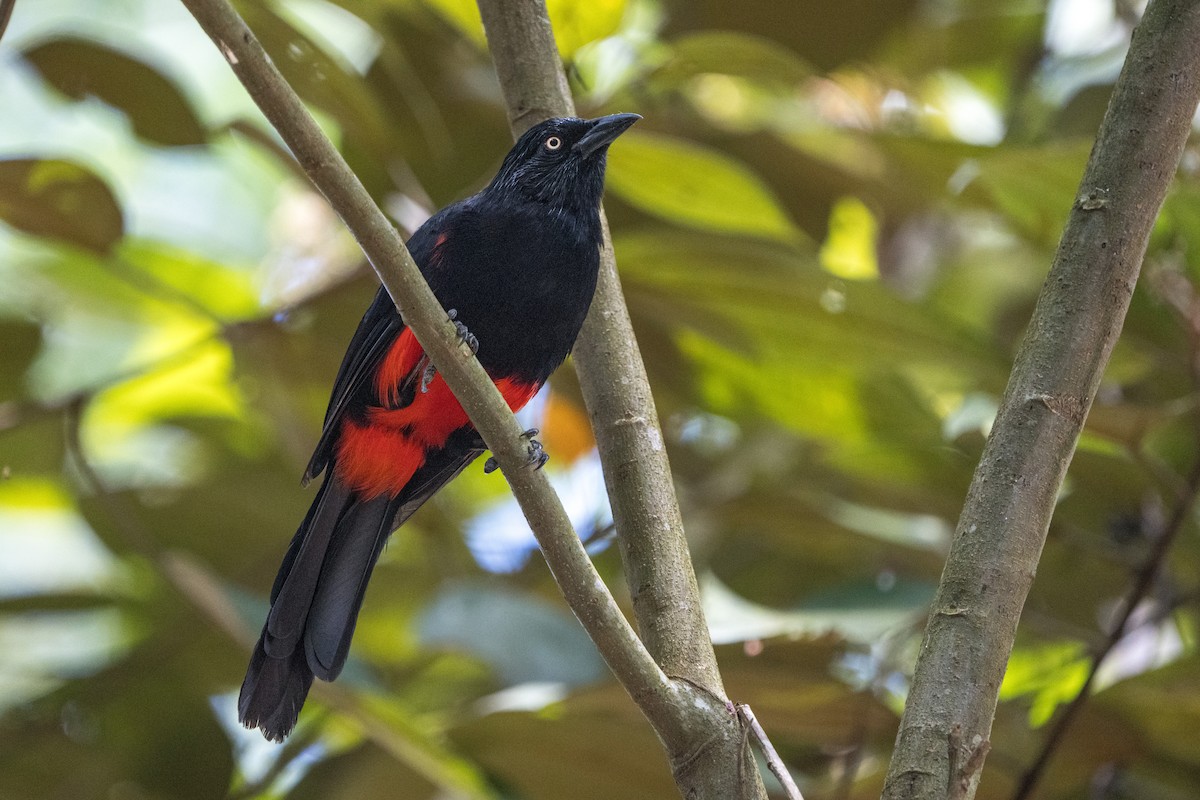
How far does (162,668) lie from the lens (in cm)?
393

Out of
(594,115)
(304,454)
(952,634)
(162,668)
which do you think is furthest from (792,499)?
(162,668)

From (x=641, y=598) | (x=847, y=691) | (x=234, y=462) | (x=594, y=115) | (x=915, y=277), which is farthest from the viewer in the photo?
(x=915, y=277)

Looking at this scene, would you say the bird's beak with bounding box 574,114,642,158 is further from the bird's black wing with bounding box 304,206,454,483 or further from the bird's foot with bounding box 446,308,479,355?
the bird's foot with bounding box 446,308,479,355

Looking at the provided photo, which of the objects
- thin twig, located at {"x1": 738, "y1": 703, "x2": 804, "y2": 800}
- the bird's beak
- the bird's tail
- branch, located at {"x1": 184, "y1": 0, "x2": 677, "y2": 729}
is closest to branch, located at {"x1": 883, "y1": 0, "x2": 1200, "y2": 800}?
thin twig, located at {"x1": 738, "y1": 703, "x2": 804, "y2": 800}

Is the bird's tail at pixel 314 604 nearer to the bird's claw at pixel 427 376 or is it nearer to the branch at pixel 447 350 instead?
the bird's claw at pixel 427 376

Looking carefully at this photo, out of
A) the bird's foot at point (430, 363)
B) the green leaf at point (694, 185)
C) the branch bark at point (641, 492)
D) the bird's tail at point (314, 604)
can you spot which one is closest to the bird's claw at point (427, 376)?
the bird's foot at point (430, 363)

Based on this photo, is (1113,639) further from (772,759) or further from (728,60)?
(728,60)

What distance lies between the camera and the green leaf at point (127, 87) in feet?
11.6

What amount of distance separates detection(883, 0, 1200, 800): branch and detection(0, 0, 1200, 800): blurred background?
0.95m

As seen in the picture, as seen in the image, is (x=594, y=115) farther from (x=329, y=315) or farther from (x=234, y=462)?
(x=234, y=462)

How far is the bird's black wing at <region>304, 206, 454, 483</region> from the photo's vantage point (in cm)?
284

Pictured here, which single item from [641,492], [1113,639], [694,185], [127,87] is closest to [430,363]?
[641,492]

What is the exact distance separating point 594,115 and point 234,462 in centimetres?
179

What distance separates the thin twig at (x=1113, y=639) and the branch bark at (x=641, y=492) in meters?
1.05
